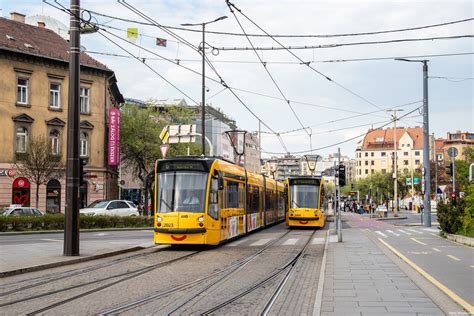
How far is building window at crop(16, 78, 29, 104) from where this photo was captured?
1676 inches

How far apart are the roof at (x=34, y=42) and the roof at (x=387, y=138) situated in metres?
127

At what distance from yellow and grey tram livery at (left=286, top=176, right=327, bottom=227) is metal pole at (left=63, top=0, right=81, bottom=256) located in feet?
56.1

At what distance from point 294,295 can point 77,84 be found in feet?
29.6

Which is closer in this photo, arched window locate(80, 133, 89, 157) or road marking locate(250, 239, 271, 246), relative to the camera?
road marking locate(250, 239, 271, 246)

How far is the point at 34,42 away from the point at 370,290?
134 feet

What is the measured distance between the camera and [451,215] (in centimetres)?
2381

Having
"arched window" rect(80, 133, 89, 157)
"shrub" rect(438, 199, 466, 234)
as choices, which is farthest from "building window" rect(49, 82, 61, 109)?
"shrub" rect(438, 199, 466, 234)

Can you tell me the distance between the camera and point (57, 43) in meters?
48.0

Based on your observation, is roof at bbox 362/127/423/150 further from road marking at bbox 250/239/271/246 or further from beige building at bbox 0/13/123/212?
road marking at bbox 250/239/271/246

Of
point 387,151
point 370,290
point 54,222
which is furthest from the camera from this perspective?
point 387,151

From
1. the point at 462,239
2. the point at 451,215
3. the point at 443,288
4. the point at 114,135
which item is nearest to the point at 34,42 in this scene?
the point at 114,135

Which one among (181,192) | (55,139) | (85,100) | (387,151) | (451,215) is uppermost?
(387,151)

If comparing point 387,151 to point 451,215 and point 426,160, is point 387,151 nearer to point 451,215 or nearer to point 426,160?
point 426,160

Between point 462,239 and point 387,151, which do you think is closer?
point 462,239
